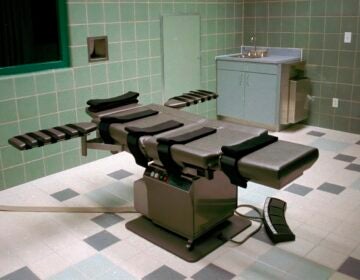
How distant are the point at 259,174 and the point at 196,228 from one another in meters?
0.70

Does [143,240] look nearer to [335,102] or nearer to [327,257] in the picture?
[327,257]

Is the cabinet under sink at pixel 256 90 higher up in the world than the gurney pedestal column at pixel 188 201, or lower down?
higher up

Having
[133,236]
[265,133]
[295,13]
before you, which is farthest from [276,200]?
[295,13]

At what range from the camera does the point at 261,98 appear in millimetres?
4621

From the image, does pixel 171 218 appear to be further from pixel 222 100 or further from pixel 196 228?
pixel 222 100

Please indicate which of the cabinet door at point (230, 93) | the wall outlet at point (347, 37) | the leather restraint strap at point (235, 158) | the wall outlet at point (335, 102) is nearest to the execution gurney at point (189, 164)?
the leather restraint strap at point (235, 158)

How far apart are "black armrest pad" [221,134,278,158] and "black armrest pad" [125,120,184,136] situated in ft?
1.81

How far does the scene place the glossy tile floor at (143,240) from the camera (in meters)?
2.24

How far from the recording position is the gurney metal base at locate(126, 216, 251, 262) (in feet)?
7.88

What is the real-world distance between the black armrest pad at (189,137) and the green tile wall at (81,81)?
1665 mm

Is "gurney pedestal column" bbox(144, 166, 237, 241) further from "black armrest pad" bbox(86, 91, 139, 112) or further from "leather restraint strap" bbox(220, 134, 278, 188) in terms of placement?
"black armrest pad" bbox(86, 91, 139, 112)

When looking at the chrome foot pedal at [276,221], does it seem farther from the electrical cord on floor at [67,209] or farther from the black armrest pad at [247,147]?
the electrical cord on floor at [67,209]

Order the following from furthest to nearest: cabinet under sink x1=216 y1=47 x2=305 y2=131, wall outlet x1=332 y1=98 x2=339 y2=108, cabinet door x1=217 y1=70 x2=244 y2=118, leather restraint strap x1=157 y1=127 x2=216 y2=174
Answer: cabinet door x1=217 y1=70 x2=244 y2=118
wall outlet x1=332 y1=98 x2=339 y2=108
cabinet under sink x1=216 y1=47 x2=305 y2=131
leather restraint strap x1=157 y1=127 x2=216 y2=174

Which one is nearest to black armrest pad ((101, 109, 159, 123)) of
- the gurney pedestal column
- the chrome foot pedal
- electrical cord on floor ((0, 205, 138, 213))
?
the gurney pedestal column
